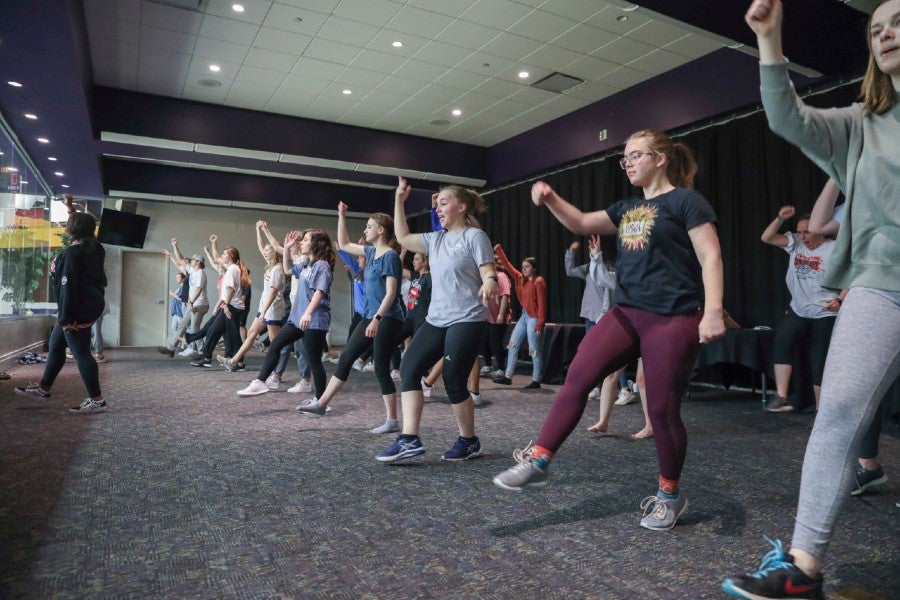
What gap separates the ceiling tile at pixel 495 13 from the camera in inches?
222

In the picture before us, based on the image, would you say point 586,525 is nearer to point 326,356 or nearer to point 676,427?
point 676,427

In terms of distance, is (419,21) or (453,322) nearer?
(453,322)

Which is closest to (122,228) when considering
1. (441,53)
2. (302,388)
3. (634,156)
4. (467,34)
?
(441,53)

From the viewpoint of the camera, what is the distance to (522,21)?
598cm

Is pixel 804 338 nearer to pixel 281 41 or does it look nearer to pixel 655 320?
pixel 655 320

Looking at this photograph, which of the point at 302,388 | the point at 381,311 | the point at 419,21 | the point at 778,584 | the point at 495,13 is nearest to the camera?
the point at 778,584

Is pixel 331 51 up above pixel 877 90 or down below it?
above

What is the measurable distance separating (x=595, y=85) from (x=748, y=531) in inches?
258

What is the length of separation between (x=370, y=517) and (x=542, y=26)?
5.39 metres

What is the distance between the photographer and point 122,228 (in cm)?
1150

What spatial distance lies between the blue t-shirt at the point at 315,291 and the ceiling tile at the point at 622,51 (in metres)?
4.06

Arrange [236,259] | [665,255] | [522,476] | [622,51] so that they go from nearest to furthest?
[522,476] → [665,255] → [622,51] → [236,259]

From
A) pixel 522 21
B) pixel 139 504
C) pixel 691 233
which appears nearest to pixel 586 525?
pixel 691 233

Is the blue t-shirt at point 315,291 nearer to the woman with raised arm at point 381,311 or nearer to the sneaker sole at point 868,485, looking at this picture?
the woman with raised arm at point 381,311
